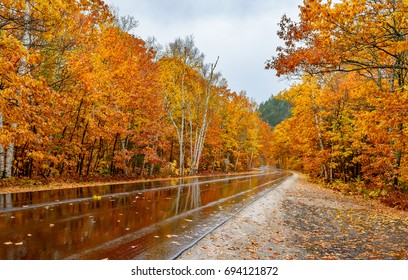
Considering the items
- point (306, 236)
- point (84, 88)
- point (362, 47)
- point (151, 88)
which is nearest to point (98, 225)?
point (306, 236)

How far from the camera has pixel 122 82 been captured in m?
19.5

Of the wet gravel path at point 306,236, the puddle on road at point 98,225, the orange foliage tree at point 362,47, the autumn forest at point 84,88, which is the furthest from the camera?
the autumn forest at point 84,88

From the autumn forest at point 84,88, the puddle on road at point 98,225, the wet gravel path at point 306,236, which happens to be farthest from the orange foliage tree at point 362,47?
the autumn forest at point 84,88

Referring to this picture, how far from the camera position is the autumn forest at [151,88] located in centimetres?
923

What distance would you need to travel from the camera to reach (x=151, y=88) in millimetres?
22328

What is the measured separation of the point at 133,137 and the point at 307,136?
51.6 feet

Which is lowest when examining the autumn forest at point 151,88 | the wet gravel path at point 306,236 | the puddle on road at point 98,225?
the wet gravel path at point 306,236

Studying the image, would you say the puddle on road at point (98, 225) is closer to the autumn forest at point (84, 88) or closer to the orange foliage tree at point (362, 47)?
the autumn forest at point (84, 88)

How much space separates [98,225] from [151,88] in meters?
17.0

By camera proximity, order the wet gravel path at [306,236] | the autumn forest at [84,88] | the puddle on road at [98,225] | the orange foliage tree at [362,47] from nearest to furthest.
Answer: the puddle on road at [98,225] → the wet gravel path at [306,236] → the orange foliage tree at [362,47] → the autumn forest at [84,88]

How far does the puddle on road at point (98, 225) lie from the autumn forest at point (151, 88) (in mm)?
3824

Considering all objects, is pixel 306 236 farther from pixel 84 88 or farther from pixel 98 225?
pixel 84 88
